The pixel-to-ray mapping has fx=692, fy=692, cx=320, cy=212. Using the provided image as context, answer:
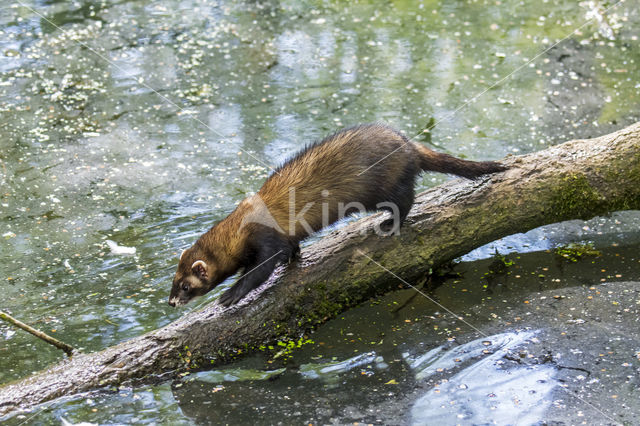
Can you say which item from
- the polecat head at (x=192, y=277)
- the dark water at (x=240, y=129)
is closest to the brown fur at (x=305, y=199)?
the polecat head at (x=192, y=277)

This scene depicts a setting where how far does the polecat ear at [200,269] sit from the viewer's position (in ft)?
16.1

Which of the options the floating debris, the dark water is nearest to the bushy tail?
the dark water

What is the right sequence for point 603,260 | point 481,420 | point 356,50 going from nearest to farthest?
point 481,420 < point 603,260 < point 356,50

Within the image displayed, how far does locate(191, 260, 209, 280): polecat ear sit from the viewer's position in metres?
4.89

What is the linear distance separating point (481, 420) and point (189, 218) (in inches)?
143

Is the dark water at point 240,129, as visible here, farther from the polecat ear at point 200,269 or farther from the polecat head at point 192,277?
the polecat ear at point 200,269

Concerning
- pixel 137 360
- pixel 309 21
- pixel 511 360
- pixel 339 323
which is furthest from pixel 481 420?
pixel 309 21

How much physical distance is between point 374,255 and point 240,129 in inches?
143

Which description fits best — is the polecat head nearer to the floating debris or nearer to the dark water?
the dark water

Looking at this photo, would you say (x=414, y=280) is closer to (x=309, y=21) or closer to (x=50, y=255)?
(x=50, y=255)

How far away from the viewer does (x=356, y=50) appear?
10.0 m

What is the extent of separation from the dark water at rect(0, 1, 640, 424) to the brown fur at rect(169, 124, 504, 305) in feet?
2.10

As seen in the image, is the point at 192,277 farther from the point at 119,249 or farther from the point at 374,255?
the point at 119,249

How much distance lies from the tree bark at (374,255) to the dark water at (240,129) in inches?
6.9
